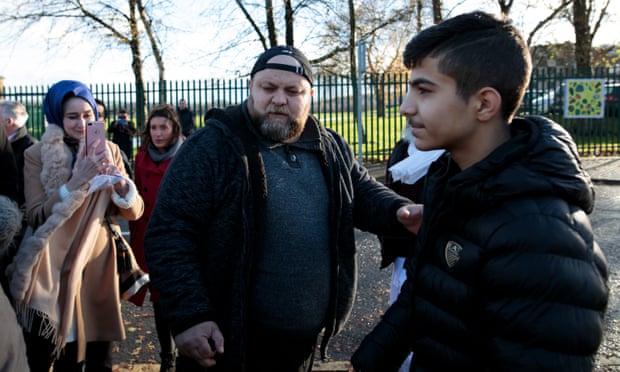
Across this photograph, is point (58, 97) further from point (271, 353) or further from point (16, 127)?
point (16, 127)

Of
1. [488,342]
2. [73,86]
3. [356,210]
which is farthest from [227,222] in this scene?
[73,86]

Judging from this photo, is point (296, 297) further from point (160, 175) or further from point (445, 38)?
point (160, 175)

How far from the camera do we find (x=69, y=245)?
2994 mm

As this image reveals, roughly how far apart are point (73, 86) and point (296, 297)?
6.89 feet

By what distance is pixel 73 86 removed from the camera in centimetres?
331

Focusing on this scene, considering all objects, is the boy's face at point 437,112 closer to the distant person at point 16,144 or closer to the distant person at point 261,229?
the distant person at point 261,229

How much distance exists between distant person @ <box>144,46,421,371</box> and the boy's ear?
79 cm

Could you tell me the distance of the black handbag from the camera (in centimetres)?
334

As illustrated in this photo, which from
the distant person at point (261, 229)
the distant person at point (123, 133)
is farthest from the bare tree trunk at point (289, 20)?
the distant person at point (261, 229)

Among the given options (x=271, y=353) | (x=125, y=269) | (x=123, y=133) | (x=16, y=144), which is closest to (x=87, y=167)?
(x=125, y=269)

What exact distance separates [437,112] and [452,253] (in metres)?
0.44

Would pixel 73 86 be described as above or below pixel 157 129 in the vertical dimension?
above

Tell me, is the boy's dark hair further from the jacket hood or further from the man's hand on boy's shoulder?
the man's hand on boy's shoulder

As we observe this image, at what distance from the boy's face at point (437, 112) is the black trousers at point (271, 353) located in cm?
123
